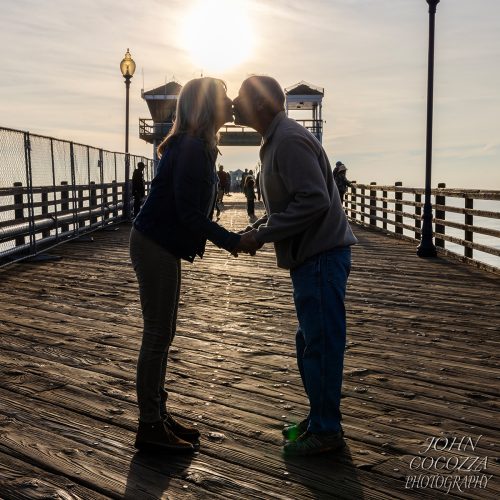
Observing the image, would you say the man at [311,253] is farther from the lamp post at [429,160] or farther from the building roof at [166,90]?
the building roof at [166,90]

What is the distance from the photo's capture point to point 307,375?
380 centimetres

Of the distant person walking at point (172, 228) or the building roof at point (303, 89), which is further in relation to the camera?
the building roof at point (303, 89)

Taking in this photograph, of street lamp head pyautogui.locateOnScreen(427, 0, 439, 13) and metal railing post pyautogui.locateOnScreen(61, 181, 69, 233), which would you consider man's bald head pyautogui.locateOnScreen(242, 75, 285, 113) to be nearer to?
street lamp head pyautogui.locateOnScreen(427, 0, 439, 13)

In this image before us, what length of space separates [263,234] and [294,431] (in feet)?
3.68

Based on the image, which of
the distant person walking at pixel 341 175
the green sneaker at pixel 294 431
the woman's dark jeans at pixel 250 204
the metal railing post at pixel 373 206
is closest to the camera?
the green sneaker at pixel 294 431

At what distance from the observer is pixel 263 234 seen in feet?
12.1

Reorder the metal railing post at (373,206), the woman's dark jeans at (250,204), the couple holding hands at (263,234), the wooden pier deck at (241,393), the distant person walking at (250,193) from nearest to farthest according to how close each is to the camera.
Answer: the wooden pier deck at (241,393) → the couple holding hands at (263,234) → the metal railing post at (373,206) → the distant person walking at (250,193) → the woman's dark jeans at (250,204)

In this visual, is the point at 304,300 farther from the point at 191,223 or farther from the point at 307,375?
the point at 191,223

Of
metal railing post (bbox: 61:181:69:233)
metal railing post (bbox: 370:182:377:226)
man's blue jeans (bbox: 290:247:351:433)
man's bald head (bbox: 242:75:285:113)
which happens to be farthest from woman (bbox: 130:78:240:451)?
metal railing post (bbox: 370:182:377:226)

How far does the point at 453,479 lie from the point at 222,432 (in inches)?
50.1

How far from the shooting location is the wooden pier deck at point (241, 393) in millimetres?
3455

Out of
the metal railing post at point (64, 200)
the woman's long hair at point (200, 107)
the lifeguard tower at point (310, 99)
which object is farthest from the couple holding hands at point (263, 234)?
the lifeguard tower at point (310, 99)

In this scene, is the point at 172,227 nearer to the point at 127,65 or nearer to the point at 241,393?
the point at 241,393

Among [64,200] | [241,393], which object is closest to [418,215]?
[64,200]
